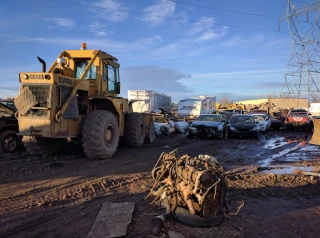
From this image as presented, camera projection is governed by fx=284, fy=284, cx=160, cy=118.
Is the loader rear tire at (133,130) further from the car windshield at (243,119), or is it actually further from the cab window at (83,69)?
the car windshield at (243,119)

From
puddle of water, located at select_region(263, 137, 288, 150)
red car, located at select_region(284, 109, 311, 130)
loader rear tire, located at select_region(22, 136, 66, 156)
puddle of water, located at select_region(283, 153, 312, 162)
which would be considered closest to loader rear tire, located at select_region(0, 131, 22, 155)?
loader rear tire, located at select_region(22, 136, 66, 156)

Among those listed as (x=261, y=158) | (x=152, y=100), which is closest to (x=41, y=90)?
(x=261, y=158)

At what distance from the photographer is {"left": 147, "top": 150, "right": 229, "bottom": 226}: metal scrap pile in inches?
161

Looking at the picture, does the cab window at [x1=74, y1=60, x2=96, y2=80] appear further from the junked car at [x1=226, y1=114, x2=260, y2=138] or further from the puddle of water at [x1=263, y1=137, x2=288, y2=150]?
the junked car at [x1=226, y1=114, x2=260, y2=138]

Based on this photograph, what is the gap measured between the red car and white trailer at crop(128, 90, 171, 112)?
1233 cm

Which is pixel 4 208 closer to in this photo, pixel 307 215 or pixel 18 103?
pixel 18 103

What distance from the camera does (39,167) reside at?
25.2ft

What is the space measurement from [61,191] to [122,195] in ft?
4.12

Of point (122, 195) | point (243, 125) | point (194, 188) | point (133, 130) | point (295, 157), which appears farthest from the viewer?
point (243, 125)

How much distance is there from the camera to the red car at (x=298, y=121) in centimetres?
2233

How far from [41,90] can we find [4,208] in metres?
3.73

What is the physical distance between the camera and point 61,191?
572cm

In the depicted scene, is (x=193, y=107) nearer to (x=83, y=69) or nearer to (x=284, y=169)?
(x=83, y=69)

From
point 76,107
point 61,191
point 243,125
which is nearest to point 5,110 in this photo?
point 76,107
